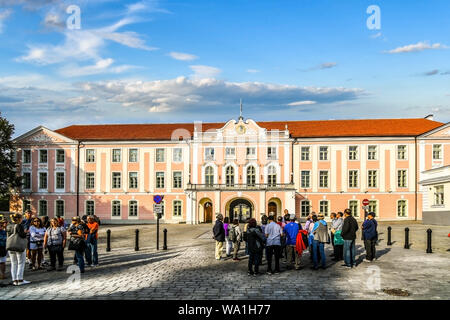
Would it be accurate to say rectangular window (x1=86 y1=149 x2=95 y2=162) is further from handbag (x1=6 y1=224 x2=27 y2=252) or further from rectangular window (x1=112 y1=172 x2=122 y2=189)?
handbag (x1=6 y1=224 x2=27 y2=252)

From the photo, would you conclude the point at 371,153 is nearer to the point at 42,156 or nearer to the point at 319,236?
the point at 319,236

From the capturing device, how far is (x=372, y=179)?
41312 millimetres

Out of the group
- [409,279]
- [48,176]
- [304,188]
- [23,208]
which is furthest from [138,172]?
[409,279]

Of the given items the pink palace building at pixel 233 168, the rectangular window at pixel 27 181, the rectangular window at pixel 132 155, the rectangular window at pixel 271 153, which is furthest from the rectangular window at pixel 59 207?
the rectangular window at pixel 271 153

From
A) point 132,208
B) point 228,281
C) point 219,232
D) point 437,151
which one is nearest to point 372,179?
point 437,151

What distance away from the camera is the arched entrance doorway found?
42875 mm

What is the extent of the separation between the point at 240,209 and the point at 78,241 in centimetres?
3346

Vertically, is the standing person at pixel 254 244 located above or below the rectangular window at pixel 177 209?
above

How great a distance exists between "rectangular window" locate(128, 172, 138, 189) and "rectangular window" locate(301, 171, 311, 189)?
16611 millimetres

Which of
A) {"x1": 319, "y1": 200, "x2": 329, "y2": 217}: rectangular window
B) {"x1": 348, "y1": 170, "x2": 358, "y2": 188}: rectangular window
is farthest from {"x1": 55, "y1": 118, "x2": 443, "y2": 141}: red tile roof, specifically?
{"x1": 319, "y1": 200, "x2": 329, "y2": 217}: rectangular window

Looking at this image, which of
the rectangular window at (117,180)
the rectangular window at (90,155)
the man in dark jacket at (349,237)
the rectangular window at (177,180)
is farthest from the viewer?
the rectangular window at (90,155)

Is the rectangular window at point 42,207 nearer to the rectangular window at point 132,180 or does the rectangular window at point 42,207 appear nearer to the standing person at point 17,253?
the rectangular window at point 132,180

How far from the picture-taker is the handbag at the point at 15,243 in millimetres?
10641

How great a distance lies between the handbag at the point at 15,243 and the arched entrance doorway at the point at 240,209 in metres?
31.9
